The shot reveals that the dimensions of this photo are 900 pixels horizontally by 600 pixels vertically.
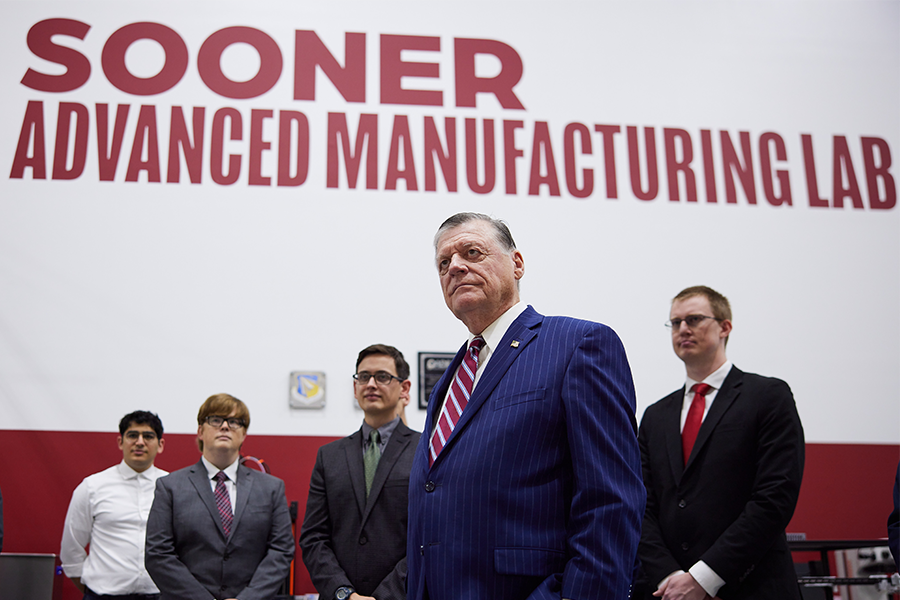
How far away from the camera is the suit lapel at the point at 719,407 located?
2.69m

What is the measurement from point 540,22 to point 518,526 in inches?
175

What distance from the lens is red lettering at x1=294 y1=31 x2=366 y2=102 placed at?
4863 millimetres

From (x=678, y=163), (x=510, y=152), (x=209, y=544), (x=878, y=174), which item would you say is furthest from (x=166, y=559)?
A: (x=878, y=174)

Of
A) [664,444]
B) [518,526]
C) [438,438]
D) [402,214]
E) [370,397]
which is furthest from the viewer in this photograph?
[402,214]

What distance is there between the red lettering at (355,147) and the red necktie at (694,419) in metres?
2.54

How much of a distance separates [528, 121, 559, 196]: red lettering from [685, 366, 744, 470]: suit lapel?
2.32 meters

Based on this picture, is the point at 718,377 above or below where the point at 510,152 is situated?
below

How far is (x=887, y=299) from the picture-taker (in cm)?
494

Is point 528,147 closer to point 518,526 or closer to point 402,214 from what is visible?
point 402,214

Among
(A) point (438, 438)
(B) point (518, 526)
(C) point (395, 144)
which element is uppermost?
(C) point (395, 144)

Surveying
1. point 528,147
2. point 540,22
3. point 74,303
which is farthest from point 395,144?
point 74,303

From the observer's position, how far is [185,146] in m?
4.66

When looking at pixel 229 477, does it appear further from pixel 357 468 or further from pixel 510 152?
pixel 510 152

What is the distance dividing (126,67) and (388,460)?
3.33 meters
